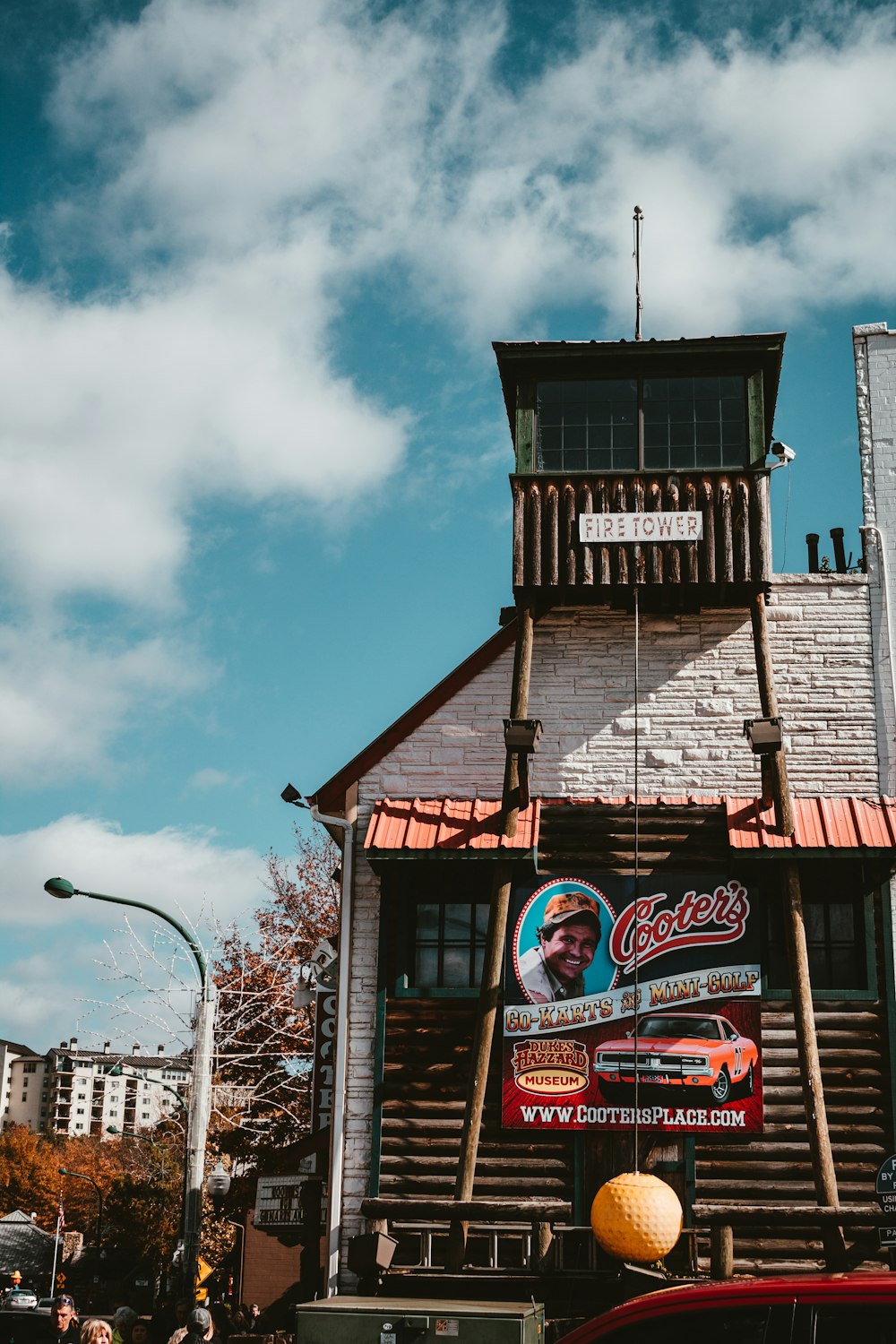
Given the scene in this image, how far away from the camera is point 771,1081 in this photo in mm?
13414

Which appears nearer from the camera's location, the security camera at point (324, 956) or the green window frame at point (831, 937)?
the green window frame at point (831, 937)

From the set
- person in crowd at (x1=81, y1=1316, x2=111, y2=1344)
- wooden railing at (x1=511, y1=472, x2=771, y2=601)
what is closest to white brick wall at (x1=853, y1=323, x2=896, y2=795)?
wooden railing at (x1=511, y1=472, x2=771, y2=601)

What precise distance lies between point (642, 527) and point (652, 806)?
306cm

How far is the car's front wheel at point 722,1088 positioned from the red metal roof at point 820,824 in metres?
2.25

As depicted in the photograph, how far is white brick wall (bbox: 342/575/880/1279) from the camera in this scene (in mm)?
14781

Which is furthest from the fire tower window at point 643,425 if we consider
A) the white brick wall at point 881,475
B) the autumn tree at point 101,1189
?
the autumn tree at point 101,1189

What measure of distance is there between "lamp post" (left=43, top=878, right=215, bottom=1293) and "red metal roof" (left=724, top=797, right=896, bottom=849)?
5.61 metres

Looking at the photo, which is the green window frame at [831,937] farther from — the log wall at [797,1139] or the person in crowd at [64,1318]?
the person in crowd at [64,1318]

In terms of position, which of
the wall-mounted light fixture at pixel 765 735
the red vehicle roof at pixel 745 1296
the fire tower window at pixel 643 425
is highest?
the fire tower window at pixel 643 425

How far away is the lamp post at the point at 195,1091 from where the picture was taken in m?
12.7

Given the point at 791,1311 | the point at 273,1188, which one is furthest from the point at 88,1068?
the point at 791,1311

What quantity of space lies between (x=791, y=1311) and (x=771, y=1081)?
8569 mm

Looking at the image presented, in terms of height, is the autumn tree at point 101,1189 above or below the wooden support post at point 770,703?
below

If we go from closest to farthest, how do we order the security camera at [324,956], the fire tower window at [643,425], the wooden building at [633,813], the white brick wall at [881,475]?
the wooden building at [633,813], the white brick wall at [881,475], the fire tower window at [643,425], the security camera at [324,956]
